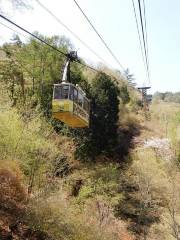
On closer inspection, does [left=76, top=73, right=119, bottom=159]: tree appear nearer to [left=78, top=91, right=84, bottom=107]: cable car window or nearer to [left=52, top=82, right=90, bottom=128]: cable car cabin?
[left=78, top=91, right=84, bottom=107]: cable car window

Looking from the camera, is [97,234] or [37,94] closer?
[97,234]

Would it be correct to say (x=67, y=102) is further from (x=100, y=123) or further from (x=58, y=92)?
(x=100, y=123)

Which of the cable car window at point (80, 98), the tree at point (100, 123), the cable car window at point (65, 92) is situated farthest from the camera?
the tree at point (100, 123)

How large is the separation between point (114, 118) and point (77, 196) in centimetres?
1181

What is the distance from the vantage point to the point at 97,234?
29.2 metres

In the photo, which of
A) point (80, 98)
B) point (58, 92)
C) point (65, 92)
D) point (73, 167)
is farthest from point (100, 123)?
point (65, 92)

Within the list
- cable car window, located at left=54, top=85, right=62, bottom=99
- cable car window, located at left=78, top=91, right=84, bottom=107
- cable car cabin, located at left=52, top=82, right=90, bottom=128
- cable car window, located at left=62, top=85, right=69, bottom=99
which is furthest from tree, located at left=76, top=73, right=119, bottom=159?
cable car window, located at left=62, top=85, right=69, bottom=99

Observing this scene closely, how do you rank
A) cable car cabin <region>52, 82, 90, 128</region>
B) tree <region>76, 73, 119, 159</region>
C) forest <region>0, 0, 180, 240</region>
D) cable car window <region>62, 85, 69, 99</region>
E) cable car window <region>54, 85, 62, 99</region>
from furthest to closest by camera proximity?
1. tree <region>76, 73, 119, 159</region>
2. forest <region>0, 0, 180, 240</region>
3. cable car window <region>54, 85, 62, 99</region>
4. cable car cabin <region>52, 82, 90, 128</region>
5. cable car window <region>62, 85, 69, 99</region>

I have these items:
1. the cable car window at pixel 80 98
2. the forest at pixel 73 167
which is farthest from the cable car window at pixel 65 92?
the forest at pixel 73 167

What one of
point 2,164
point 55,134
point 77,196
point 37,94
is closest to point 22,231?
point 2,164

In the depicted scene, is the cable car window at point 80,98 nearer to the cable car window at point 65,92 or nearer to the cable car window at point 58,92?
the cable car window at point 58,92

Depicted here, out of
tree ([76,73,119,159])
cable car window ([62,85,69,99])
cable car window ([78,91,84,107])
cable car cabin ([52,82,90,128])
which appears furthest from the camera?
tree ([76,73,119,159])

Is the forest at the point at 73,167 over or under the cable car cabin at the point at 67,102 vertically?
under

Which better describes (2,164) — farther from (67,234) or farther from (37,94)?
(37,94)
